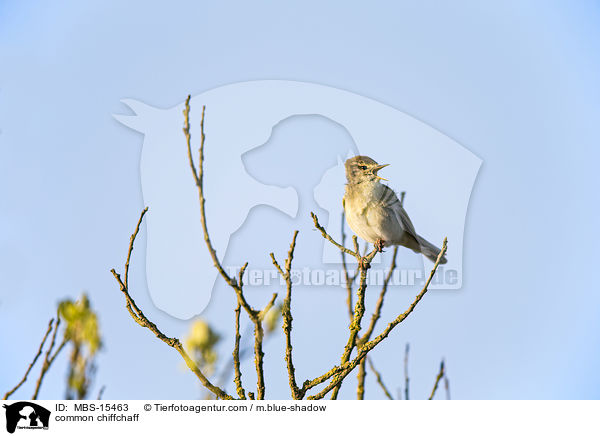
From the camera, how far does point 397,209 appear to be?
5773 mm

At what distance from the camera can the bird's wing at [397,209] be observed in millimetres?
5746

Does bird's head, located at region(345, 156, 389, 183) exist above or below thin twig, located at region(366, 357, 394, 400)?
above

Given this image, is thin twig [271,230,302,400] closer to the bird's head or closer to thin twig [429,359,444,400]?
thin twig [429,359,444,400]

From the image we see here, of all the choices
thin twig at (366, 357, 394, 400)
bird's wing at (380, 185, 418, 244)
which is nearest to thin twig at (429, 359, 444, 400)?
thin twig at (366, 357, 394, 400)

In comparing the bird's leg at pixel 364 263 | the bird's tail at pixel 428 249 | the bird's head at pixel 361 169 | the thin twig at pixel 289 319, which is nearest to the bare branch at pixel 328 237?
the bird's leg at pixel 364 263

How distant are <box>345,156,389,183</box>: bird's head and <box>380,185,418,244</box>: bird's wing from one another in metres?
0.32

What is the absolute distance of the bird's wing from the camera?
575 cm

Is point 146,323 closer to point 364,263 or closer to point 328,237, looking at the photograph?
point 328,237

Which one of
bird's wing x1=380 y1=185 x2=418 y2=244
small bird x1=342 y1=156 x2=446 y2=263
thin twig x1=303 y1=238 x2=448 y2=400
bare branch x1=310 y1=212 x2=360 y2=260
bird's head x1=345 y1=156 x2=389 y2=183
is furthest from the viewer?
bird's wing x1=380 y1=185 x2=418 y2=244
